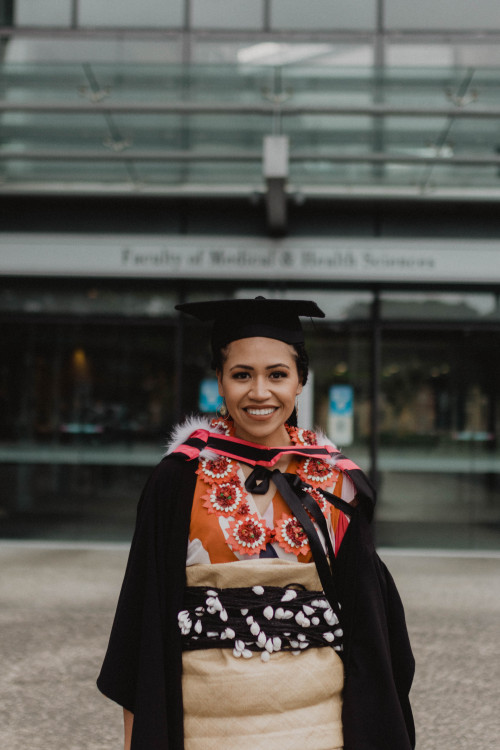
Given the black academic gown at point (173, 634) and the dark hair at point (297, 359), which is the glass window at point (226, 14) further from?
the black academic gown at point (173, 634)

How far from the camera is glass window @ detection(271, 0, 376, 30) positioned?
900 centimetres

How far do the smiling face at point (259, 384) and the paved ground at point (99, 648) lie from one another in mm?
2569

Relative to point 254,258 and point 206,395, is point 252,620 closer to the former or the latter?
point 254,258

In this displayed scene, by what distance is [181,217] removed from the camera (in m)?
8.93

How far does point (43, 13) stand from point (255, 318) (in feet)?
29.5

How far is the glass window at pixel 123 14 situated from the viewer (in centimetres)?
912

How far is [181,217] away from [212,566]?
25.0 ft

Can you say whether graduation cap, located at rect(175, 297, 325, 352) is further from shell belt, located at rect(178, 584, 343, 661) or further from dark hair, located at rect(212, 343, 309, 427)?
shell belt, located at rect(178, 584, 343, 661)

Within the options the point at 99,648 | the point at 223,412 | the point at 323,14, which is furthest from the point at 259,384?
the point at 323,14

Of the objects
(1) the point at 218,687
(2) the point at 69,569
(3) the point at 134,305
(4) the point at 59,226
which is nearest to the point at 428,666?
(1) the point at 218,687

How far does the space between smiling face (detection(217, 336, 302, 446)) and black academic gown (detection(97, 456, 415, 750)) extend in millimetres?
192

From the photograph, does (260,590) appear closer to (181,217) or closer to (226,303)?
(226,303)

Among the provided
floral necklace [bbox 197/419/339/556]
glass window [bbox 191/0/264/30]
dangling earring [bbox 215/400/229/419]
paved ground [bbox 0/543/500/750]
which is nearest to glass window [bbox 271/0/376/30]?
glass window [bbox 191/0/264/30]

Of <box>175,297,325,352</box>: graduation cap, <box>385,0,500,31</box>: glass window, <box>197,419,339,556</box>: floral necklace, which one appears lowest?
<box>197,419,339,556</box>: floral necklace
